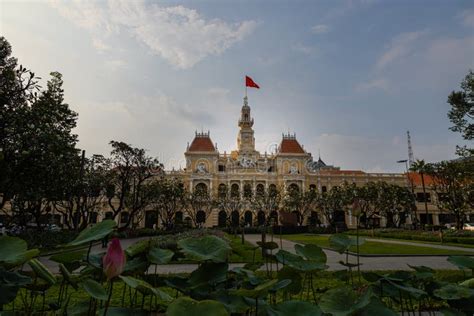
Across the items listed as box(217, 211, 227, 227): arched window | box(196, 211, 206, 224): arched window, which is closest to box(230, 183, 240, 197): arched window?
box(217, 211, 227, 227): arched window

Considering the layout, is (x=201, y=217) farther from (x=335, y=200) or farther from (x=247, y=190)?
(x=335, y=200)

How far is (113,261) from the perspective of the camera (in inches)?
55.6

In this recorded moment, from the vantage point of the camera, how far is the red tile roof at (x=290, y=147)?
5509 centimetres

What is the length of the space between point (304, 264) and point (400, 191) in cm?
4371

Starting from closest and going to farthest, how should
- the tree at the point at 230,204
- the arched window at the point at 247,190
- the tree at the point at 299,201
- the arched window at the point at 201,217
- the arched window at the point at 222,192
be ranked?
the tree at the point at 299,201
the tree at the point at 230,204
the arched window at the point at 222,192
the arched window at the point at 247,190
the arched window at the point at 201,217

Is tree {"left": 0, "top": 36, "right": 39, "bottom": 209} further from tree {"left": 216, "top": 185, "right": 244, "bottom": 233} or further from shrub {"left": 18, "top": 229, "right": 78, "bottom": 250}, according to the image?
tree {"left": 216, "top": 185, "right": 244, "bottom": 233}

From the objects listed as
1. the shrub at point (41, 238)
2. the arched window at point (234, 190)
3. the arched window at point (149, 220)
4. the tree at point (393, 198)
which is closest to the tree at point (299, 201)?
the arched window at point (234, 190)

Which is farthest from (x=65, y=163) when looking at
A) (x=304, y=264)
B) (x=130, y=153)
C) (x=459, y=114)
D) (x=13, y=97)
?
(x=459, y=114)

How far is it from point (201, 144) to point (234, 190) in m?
11.1

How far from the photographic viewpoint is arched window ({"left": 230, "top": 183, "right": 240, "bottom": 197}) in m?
46.2

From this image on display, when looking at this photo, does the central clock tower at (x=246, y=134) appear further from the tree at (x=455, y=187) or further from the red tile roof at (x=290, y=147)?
the tree at (x=455, y=187)

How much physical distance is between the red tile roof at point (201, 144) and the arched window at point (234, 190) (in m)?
7.67

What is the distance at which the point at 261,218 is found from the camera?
48781 millimetres

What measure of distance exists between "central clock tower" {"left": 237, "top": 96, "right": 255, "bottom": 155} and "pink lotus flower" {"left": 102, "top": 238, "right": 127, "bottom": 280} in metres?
→ 52.3
